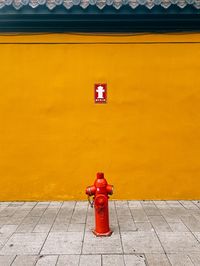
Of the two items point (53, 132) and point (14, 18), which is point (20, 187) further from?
point (14, 18)

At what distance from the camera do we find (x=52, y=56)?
7.59 m

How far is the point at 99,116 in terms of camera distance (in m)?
7.65

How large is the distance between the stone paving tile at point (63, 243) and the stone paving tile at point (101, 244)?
0.11 m

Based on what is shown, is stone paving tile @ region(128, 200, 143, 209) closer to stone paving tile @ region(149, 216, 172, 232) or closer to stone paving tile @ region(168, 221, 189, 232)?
stone paving tile @ region(149, 216, 172, 232)

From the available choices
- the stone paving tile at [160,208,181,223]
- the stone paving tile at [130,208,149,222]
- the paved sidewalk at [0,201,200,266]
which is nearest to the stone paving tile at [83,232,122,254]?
the paved sidewalk at [0,201,200,266]

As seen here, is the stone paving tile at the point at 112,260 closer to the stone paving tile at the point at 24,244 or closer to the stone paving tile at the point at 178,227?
the stone paving tile at the point at 24,244

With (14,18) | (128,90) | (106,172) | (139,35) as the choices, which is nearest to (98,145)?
(106,172)

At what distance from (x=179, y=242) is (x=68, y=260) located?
1.70 metres

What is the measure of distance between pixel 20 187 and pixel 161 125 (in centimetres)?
324

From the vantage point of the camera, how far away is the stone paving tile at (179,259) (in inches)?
186

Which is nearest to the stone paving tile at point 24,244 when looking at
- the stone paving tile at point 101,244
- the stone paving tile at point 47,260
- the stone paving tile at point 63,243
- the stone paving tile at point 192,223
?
the stone paving tile at point 63,243

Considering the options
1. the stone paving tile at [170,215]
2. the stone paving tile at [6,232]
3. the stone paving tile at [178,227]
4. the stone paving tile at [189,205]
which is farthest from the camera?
the stone paving tile at [189,205]

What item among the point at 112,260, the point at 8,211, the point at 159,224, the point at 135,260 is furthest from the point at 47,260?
the point at 8,211

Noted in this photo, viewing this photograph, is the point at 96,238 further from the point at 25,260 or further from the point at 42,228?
the point at 25,260
